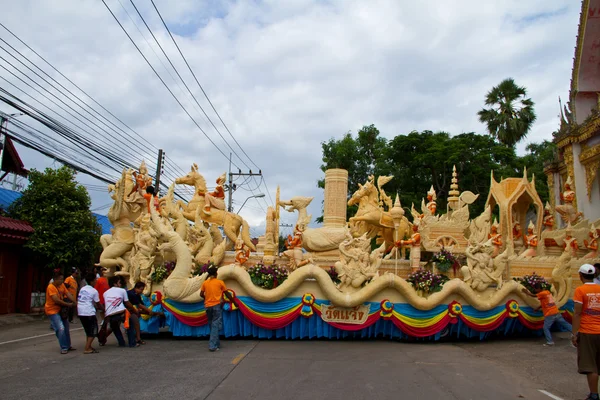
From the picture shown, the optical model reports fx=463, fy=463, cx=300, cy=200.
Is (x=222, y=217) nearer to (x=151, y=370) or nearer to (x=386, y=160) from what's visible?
(x=151, y=370)

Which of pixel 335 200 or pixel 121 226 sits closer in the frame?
pixel 121 226

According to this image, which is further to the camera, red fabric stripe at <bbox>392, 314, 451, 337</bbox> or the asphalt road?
red fabric stripe at <bbox>392, 314, 451, 337</bbox>

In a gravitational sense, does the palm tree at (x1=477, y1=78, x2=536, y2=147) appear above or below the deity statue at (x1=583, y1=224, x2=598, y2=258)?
above

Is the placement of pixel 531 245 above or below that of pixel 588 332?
above

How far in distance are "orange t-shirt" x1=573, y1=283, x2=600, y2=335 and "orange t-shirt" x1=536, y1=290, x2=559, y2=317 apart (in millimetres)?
3977

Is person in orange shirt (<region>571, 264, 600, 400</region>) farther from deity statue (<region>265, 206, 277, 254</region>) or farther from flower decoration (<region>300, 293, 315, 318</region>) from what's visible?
deity statue (<region>265, 206, 277, 254</region>)

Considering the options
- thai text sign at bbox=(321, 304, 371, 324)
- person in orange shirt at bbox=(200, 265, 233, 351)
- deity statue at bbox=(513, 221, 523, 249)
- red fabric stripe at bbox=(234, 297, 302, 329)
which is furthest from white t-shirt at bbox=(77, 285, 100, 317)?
deity statue at bbox=(513, 221, 523, 249)

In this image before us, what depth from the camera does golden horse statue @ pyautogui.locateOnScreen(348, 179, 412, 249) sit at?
1272 centimetres

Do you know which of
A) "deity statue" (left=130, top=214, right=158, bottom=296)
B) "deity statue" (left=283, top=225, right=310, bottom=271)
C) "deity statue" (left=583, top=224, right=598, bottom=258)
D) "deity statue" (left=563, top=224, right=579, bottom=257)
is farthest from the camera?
"deity statue" (left=583, top=224, right=598, bottom=258)

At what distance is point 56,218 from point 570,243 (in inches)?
582

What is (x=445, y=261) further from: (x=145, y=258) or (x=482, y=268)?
(x=145, y=258)

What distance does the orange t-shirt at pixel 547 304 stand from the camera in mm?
8727

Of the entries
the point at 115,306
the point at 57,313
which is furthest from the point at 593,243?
the point at 57,313

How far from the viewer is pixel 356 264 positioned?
9219mm
